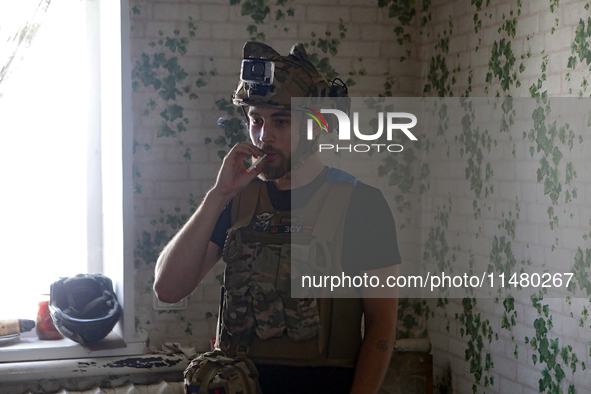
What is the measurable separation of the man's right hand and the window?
53.6 inches

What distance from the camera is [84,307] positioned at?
2.80 meters

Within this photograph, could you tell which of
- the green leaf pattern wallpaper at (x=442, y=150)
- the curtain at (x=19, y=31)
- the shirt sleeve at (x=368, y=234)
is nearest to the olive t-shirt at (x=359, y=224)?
the shirt sleeve at (x=368, y=234)

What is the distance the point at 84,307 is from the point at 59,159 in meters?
0.78

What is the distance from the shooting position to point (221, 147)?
2900mm

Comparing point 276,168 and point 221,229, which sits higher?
point 276,168

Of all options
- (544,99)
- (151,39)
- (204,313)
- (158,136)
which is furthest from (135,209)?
(544,99)

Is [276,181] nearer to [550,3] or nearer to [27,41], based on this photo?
[550,3]

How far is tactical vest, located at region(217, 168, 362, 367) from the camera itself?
1.70 m

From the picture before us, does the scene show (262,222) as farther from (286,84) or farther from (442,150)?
(442,150)

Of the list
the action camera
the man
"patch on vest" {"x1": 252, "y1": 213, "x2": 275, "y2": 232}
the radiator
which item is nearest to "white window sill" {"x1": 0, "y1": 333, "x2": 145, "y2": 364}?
the radiator

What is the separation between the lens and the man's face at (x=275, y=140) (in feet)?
5.78

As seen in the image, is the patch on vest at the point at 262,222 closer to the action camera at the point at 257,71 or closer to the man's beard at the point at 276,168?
the man's beard at the point at 276,168

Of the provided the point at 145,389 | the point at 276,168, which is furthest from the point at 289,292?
the point at 145,389

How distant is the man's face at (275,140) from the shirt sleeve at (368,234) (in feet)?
0.75
